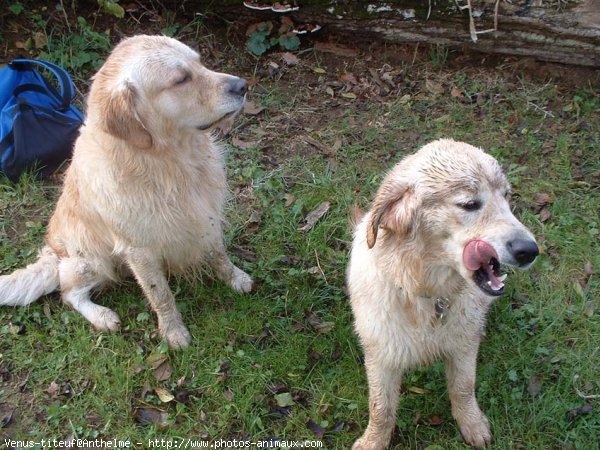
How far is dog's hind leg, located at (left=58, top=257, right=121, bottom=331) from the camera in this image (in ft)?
12.3

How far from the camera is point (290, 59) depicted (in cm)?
534

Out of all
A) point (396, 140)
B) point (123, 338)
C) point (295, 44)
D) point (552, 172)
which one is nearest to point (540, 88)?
point (552, 172)

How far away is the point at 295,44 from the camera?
531 centimetres

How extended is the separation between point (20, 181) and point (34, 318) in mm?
1274

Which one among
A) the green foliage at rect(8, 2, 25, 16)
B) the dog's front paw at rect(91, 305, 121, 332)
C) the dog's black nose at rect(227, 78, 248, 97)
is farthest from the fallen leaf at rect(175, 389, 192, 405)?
the green foliage at rect(8, 2, 25, 16)

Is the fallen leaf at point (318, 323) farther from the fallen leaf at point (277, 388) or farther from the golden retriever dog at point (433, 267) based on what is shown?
the golden retriever dog at point (433, 267)

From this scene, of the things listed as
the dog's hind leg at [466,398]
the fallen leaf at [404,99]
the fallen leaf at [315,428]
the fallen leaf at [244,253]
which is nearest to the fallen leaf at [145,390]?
the fallen leaf at [315,428]

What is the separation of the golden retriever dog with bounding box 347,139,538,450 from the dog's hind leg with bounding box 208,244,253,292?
3.43 feet

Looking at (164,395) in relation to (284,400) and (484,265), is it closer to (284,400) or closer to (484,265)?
(284,400)

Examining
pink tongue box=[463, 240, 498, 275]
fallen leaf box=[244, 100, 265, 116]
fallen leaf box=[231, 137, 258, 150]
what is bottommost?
fallen leaf box=[231, 137, 258, 150]

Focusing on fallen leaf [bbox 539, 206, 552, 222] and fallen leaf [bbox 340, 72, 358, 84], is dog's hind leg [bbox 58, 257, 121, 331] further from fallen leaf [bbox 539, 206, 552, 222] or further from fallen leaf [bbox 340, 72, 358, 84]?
fallen leaf [bbox 539, 206, 552, 222]

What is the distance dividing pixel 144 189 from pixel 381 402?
5.39 feet

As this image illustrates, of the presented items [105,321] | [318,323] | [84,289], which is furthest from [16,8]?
[318,323]

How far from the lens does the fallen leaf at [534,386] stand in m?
3.26
